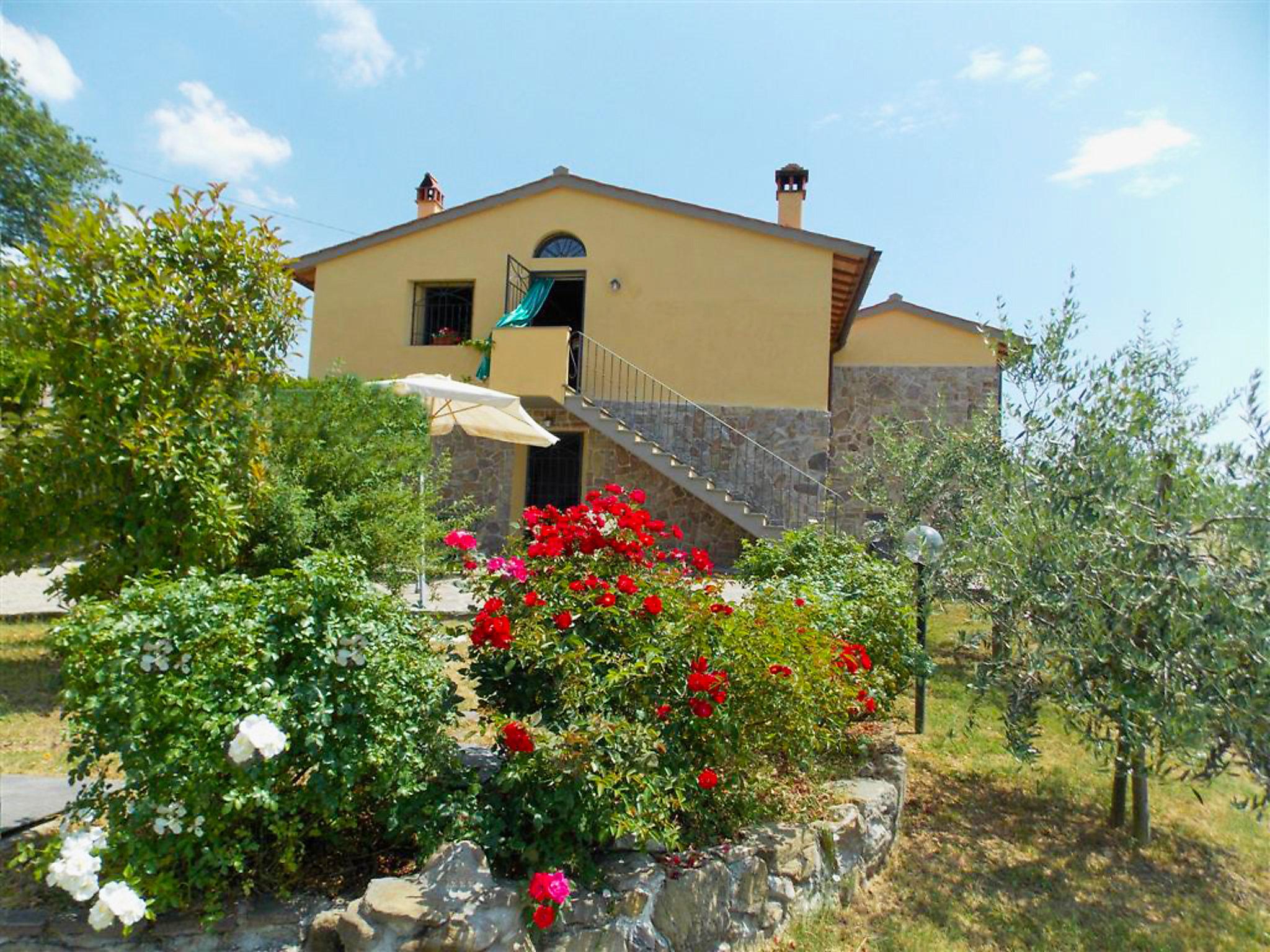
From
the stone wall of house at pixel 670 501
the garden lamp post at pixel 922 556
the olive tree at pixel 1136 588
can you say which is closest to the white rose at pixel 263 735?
the olive tree at pixel 1136 588

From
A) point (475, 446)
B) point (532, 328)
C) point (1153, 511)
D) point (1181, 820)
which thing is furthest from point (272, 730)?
point (475, 446)

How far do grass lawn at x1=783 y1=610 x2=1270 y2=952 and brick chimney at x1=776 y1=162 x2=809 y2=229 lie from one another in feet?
37.1

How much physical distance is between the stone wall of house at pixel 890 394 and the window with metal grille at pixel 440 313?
7.18 metres

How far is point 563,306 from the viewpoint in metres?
15.1

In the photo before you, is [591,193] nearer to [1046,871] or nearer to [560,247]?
[560,247]

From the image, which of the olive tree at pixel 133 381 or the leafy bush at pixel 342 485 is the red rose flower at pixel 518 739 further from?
the leafy bush at pixel 342 485

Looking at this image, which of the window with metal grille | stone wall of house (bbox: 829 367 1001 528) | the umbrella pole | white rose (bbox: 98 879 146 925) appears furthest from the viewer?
stone wall of house (bbox: 829 367 1001 528)

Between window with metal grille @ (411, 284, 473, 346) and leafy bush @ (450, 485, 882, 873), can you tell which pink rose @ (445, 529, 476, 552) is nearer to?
leafy bush @ (450, 485, 882, 873)

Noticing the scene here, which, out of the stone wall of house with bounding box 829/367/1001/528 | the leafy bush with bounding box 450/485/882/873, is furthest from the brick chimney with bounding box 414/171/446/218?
the leafy bush with bounding box 450/485/882/873

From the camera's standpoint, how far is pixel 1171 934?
3.52 m

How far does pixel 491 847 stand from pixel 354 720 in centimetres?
63

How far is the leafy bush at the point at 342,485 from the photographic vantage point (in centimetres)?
588

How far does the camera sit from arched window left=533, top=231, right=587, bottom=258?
562 inches

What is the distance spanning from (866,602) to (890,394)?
1174 centimetres
